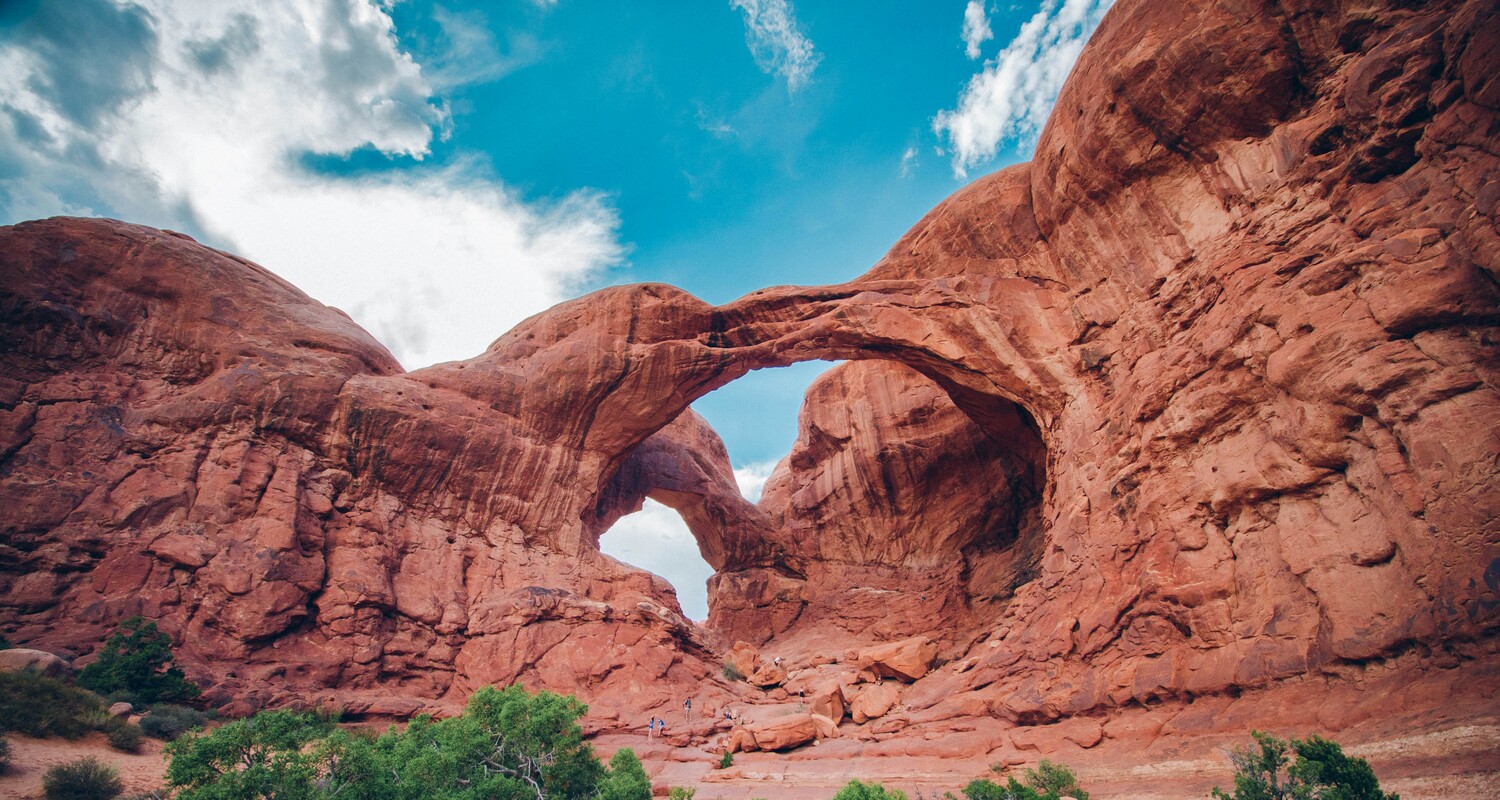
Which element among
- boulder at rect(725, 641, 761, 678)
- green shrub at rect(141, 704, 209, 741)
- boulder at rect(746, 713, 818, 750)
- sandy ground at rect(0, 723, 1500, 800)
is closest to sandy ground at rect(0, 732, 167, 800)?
sandy ground at rect(0, 723, 1500, 800)

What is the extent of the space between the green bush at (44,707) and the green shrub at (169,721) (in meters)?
0.72

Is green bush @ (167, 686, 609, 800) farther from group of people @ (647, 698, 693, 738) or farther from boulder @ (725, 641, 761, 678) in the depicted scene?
boulder @ (725, 641, 761, 678)

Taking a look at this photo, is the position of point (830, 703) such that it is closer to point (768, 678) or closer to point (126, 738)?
point (768, 678)

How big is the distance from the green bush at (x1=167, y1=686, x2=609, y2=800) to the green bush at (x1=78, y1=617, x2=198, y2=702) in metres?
3.58

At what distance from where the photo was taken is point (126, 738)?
12391 mm

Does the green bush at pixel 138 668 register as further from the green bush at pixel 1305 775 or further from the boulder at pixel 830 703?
the green bush at pixel 1305 775

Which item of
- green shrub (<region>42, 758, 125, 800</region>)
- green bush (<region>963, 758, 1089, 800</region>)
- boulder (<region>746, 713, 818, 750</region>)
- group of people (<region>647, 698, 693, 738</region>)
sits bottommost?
green bush (<region>963, 758, 1089, 800</region>)

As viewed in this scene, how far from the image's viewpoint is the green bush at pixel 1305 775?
8078 mm

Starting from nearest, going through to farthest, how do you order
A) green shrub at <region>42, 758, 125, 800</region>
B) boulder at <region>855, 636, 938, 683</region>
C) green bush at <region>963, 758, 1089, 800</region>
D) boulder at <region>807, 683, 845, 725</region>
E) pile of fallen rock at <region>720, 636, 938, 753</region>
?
1. green shrub at <region>42, 758, 125, 800</region>
2. green bush at <region>963, 758, 1089, 800</region>
3. pile of fallen rock at <region>720, 636, 938, 753</region>
4. boulder at <region>807, 683, 845, 725</region>
5. boulder at <region>855, 636, 938, 683</region>

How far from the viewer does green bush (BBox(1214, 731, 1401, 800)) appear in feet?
26.5

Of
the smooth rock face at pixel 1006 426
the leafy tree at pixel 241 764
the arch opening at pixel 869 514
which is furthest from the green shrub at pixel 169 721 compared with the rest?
the arch opening at pixel 869 514

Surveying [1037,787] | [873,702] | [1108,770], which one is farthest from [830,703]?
[1108,770]

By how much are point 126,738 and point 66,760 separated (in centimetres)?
129

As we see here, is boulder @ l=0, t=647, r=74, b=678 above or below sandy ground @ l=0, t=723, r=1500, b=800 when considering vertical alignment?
above
